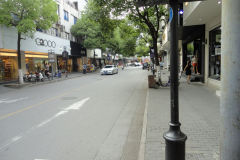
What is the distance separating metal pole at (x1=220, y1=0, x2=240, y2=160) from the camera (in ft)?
6.44

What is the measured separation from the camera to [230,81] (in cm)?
204

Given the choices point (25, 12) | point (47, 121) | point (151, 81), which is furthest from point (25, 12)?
point (47, 121)

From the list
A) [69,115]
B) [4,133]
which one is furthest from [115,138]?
[4,133]

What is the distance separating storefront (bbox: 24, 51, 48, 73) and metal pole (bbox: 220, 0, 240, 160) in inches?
938

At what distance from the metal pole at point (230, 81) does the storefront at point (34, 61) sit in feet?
78.2

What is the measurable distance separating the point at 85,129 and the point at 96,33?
106 feet

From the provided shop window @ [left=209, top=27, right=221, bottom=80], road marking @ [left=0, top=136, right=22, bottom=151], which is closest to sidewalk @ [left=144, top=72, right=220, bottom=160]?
road marking @ [left=0, top=136, right=22, bottom=151]

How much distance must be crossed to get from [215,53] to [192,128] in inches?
315

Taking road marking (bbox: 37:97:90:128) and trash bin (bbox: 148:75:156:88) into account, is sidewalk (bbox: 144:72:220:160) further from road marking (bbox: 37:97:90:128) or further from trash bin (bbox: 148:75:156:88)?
trash bin (bbox: 148:75:156:88)

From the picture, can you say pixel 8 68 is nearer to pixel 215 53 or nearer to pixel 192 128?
pixel 215 53

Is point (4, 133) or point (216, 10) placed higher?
point (216, 10)

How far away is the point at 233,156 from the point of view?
6.99 feet

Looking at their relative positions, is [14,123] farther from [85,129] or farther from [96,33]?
[96,33]

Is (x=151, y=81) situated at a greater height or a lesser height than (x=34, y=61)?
lesser
